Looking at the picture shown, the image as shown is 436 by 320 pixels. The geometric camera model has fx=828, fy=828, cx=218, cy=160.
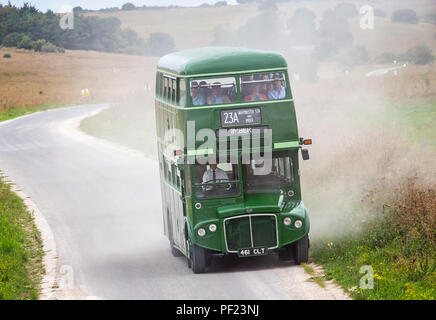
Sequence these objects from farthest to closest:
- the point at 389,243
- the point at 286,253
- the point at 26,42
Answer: the point at 26,42
the point at 286,253
the point at 389,243

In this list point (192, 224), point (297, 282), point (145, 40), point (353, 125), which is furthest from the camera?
point (145, 40)

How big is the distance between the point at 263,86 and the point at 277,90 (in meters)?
0.28

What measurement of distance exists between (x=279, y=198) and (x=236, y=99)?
6.67 ft

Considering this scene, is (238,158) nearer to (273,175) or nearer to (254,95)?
(273,175)

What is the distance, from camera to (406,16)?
9256 centimetres

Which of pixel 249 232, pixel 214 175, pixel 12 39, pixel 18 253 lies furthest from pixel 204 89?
pixel 12 39

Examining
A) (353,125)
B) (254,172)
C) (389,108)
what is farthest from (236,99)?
(389,108)

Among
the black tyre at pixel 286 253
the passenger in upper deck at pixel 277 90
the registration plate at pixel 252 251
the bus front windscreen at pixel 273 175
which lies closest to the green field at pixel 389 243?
the black tyre at pixel 286 253

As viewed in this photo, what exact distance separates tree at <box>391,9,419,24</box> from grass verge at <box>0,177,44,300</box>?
73520 millimetres

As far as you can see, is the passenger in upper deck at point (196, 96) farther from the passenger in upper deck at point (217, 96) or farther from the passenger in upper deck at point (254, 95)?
the passenger in upper deck at point (254, 95)

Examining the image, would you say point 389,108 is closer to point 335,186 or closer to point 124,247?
point 335,186

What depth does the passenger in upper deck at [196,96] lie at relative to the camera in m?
15.5

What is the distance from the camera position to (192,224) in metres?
15.4

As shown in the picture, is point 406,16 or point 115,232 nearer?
point 115,232
